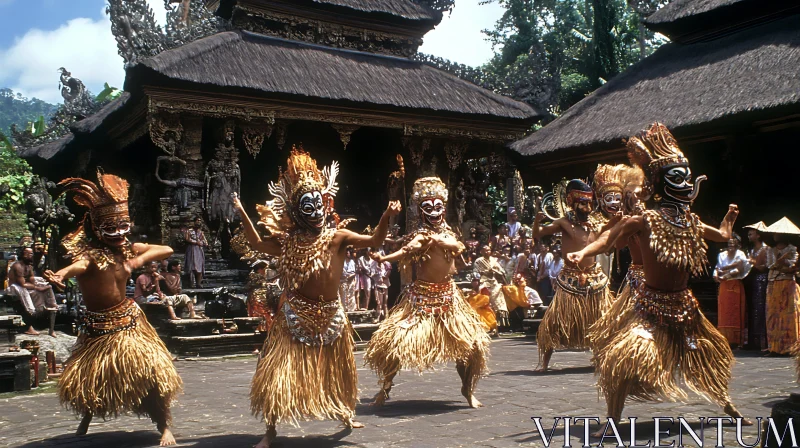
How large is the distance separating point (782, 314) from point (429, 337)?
19.5 feet

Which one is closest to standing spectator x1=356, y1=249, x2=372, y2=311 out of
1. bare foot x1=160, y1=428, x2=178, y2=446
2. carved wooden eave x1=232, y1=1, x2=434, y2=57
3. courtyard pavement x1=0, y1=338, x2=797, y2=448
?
carved wooden eave x1=232, y1=1, x2=434, y2=57

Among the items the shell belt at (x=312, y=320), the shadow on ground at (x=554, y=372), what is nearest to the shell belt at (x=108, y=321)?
the shell belt at (x=312, y=320)

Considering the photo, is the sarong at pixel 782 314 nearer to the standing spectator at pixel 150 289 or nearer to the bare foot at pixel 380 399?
the bare foot at pixel 380 399

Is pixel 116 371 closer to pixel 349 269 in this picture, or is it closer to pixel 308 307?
pixel 308 307

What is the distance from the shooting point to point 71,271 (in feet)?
17.9

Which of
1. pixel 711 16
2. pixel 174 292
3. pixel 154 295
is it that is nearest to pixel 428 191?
pixel 154 295

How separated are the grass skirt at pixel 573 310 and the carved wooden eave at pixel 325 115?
32.1ft

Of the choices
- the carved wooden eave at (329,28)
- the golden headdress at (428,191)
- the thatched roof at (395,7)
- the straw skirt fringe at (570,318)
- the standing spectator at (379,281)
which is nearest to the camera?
the golden headdress at (428,191)

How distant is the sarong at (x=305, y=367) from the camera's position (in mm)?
5152

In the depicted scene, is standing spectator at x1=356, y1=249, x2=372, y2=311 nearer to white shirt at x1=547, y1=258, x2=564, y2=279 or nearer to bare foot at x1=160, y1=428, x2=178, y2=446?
white shirt at x1=547, y1=258, x2=564, y2=279

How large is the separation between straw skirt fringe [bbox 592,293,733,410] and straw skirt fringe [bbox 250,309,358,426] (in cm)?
182

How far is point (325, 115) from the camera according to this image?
682 inches

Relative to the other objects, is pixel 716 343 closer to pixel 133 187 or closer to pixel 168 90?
pixel 168 90

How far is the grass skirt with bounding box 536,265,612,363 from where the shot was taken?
27.1 feet
